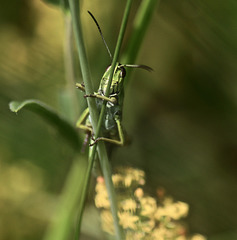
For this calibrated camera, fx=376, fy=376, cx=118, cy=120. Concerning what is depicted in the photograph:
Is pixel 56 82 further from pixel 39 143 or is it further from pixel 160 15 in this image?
pixel 160 15

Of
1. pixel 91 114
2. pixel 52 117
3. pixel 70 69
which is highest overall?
pixel 70 69

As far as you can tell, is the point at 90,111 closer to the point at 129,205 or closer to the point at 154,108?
the point at 129,205

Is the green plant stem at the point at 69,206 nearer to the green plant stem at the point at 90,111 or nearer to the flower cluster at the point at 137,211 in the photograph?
the flower cluster at the point at 137,211

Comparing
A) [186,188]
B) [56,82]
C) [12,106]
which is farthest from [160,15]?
[12,106]

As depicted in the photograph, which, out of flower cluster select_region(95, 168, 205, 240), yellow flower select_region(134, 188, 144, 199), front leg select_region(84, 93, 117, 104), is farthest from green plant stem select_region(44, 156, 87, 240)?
front leg select_region(84, 93, 117, 104)

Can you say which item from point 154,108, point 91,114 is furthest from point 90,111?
point 154,108

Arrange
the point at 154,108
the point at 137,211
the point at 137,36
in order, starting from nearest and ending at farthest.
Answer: the point at 137,211, the point at 137,36, the point at 154,108

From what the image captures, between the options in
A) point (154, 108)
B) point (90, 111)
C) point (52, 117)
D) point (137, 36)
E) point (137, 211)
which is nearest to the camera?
point (90, 111)

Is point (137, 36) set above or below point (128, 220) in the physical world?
above
